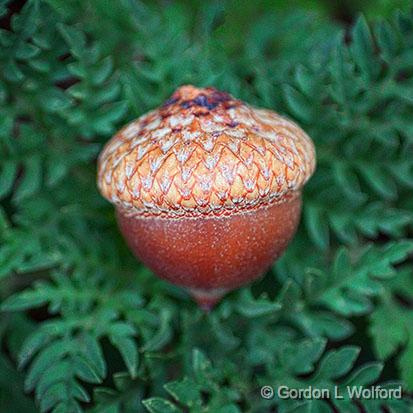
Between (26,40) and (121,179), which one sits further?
(26,40)

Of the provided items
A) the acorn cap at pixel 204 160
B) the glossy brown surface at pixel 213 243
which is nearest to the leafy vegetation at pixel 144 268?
the glossy brown surface at pixel 213 243

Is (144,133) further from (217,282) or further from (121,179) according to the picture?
(217,282)

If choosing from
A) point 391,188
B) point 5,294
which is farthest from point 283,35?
point 5,294

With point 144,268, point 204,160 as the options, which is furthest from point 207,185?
point 144,268

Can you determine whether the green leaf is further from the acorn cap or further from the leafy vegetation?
the acorn cap

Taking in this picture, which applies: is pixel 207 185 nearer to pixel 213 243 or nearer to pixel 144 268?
pixel 213 243

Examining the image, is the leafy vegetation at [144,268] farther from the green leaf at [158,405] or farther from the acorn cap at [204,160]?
the acorn cap at [204,160]

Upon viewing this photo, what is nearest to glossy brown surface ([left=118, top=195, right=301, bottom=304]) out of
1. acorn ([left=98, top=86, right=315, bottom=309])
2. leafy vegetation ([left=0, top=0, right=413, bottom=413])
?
acorn ([left=98, top=86, right=315, bottom=309])
